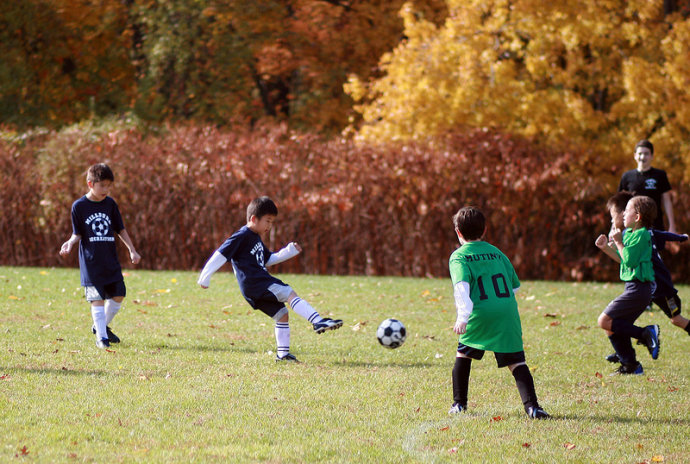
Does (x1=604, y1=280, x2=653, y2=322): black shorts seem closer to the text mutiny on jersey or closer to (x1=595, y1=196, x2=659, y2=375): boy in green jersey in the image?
(x1=595, y1=196, x2=659, y2=375): boy in green jersey

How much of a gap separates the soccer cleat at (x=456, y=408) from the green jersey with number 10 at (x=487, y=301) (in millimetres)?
438

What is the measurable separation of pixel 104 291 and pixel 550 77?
12.2 m

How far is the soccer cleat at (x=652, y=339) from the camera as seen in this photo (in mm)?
6480

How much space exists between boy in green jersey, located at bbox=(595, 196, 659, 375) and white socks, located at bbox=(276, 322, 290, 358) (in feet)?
8.63

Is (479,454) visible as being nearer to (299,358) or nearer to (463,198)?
(299,358)

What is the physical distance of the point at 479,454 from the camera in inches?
177

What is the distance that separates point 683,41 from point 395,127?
5.66 metres

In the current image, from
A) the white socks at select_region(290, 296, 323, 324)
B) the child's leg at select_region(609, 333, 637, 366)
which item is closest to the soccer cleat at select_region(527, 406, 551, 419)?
the child's leg at select_region(609, 333, 637, 366)

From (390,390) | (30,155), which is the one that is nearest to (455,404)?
(390,390)

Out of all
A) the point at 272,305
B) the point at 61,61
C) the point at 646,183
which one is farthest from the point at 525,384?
the point at 61,61

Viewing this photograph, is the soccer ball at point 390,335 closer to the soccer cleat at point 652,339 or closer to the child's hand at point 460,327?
the child's hand at point 460,327

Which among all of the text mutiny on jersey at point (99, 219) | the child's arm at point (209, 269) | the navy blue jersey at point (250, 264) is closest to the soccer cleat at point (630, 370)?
the navy blue jersey at point (250, 264)

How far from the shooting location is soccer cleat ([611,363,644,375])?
271 inches

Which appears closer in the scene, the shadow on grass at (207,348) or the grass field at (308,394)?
the grass field at (308,394)
